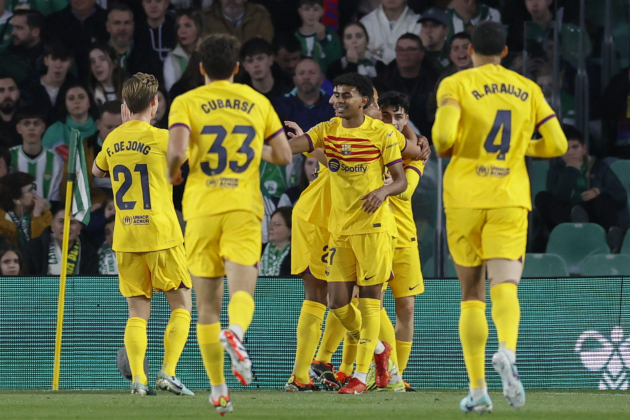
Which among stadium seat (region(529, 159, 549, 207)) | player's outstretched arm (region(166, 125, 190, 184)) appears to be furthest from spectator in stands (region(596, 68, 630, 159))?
player's outstretched arm (region(166, 125, 190, 184))

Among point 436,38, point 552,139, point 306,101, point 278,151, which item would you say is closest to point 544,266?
point 436,38

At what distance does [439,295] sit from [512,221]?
3.38m

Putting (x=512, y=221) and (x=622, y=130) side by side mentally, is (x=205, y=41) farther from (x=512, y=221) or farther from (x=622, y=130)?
(x=622, y=130)

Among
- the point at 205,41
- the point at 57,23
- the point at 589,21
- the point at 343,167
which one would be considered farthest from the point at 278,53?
the point at 205,41

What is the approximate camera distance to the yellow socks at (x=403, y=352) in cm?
774

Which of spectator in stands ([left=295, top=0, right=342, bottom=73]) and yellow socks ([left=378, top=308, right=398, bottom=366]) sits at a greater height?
spectator in stands ([left=295, top=0, right=342, bottom=73])

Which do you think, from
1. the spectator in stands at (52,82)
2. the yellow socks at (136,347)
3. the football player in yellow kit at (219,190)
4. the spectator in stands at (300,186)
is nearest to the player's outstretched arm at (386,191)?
the football player in yellow kit at (219,190)

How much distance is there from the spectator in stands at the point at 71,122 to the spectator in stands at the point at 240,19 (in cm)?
175

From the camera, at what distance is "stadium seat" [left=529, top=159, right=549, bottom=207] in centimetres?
1066

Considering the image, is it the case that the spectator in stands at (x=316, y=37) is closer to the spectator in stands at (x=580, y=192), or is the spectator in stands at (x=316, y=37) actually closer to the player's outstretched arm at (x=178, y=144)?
the spectator in stands at (x=580, y=192)

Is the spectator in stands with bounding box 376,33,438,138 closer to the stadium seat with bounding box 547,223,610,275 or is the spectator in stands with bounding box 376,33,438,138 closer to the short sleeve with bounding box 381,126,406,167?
the stadium seat with bounding box 547,223,610,275

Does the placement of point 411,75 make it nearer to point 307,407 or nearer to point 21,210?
point 21,210

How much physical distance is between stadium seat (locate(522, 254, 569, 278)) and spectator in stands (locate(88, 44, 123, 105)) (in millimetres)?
5101

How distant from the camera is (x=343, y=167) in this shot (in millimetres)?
6871
